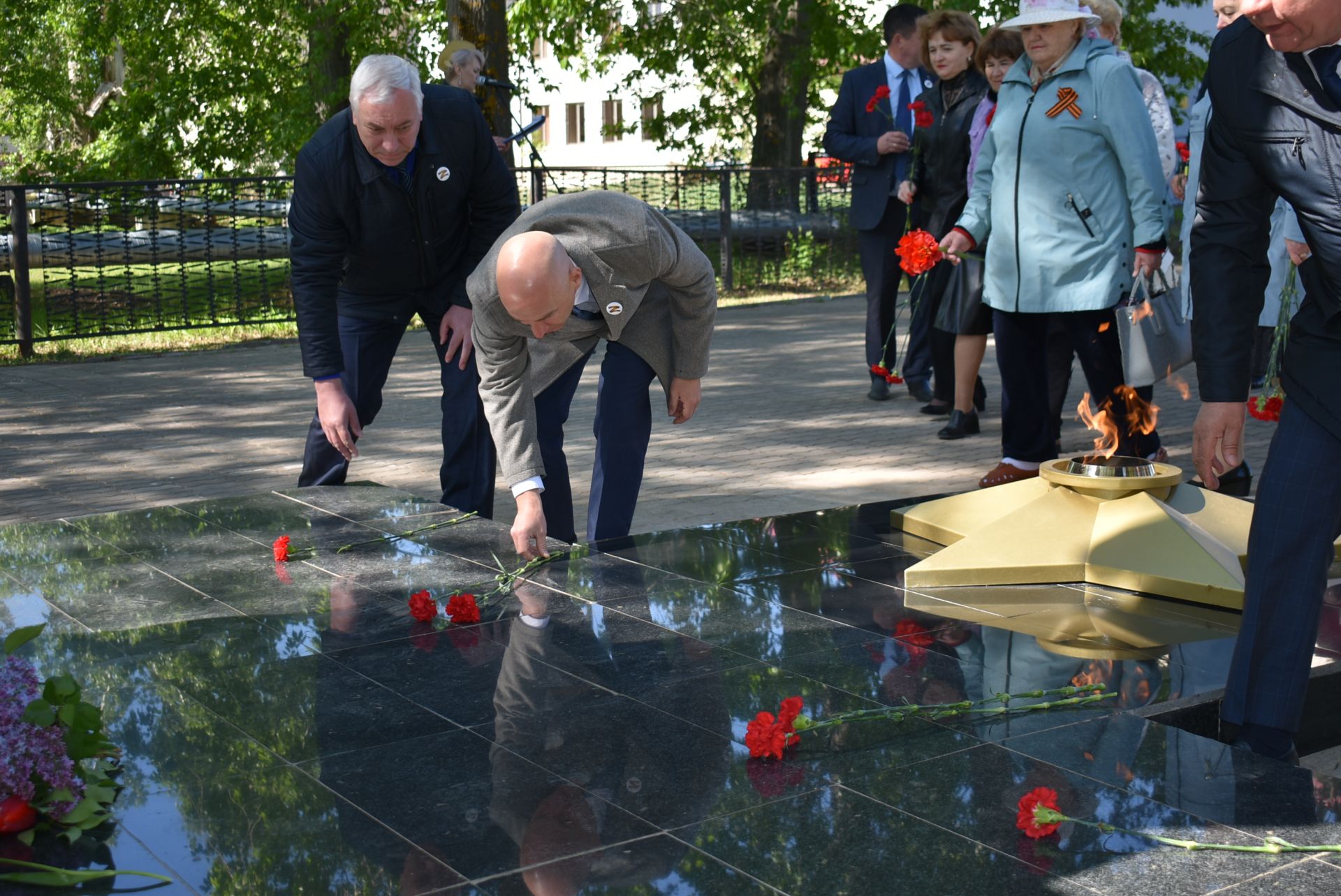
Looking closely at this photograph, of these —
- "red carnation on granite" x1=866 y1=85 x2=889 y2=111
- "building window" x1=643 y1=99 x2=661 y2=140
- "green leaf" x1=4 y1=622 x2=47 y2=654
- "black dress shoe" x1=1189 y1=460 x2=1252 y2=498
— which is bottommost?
"black dress shoe" x1=1189 y1=460 x2=1252 y2=498

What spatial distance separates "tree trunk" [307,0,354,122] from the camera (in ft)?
71.1

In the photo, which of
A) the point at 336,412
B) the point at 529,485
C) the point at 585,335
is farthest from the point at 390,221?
the point at 529,485

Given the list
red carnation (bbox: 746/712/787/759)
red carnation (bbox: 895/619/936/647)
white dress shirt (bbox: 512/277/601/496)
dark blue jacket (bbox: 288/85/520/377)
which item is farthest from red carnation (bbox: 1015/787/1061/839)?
dark blue jacket (bbox: 288/85/520/377)

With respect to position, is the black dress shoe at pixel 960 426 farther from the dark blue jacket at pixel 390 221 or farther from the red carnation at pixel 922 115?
the dark blue jacket at pixel 390 221

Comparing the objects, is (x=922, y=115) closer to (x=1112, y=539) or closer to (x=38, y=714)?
(x=1112, y=539)

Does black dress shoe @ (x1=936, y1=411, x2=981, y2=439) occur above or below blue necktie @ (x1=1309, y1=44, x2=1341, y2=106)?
below

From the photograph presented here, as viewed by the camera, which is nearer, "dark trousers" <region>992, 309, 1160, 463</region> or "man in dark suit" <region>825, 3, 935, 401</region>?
"dark trousers" <region>992, 309, 1160, 463</region>

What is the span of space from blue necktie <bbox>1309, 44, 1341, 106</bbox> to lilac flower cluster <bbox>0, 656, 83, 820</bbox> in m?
2.85

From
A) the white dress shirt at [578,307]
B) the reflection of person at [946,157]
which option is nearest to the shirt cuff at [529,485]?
the white dress shirt at [578,307]

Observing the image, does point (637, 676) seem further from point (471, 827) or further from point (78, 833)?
point (78, 833)

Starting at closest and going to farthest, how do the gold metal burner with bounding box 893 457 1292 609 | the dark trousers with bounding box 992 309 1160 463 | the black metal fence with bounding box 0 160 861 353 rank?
the gold metal burner with bounding box 893 457 1292 609 → the dark trousers with bounding box 992 309 1160 463 → the black metal fence with bounding box 0 160 861 353

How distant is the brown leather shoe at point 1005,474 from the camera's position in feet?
22.1

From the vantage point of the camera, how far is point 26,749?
2854mm

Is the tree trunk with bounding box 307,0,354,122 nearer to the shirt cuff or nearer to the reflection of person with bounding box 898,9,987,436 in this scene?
the reflection of person with bounding box 898,9,987,436
